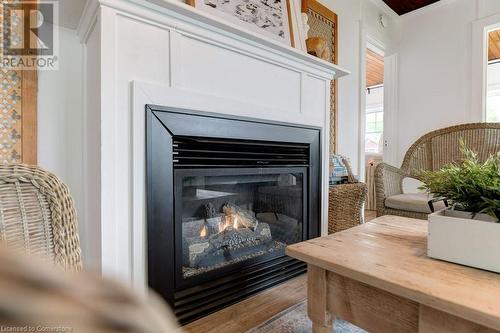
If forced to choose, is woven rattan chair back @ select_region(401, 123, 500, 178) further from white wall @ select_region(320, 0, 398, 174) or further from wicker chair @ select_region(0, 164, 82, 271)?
wicker chair @ select_region(0, 164, 82, 271)

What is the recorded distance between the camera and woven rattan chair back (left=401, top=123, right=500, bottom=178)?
7.43 feet

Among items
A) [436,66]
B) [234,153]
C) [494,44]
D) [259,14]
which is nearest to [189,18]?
[259,14]

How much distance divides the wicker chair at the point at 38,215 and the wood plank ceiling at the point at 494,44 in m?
4.19

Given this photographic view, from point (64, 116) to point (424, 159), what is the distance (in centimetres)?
280

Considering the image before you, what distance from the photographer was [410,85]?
342 centimetres

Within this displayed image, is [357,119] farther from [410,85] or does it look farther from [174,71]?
[174,71]

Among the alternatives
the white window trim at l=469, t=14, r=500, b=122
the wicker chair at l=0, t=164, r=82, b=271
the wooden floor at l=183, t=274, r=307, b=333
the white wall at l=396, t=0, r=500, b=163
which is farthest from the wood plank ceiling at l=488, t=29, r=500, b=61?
the wicker chair at l=0, t=164, r=82, b=271

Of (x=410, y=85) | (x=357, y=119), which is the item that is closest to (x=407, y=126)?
(x=410, y=85)

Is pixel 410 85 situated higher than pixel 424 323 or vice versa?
pixel 410 85

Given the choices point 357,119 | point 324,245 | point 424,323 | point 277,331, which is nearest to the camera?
point 424,323

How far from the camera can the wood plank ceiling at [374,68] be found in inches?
154

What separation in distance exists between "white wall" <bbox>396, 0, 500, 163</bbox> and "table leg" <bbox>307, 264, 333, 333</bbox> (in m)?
3.03

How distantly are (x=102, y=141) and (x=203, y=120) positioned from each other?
431 millimetres

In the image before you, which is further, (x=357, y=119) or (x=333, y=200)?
(x=357, y=119)
